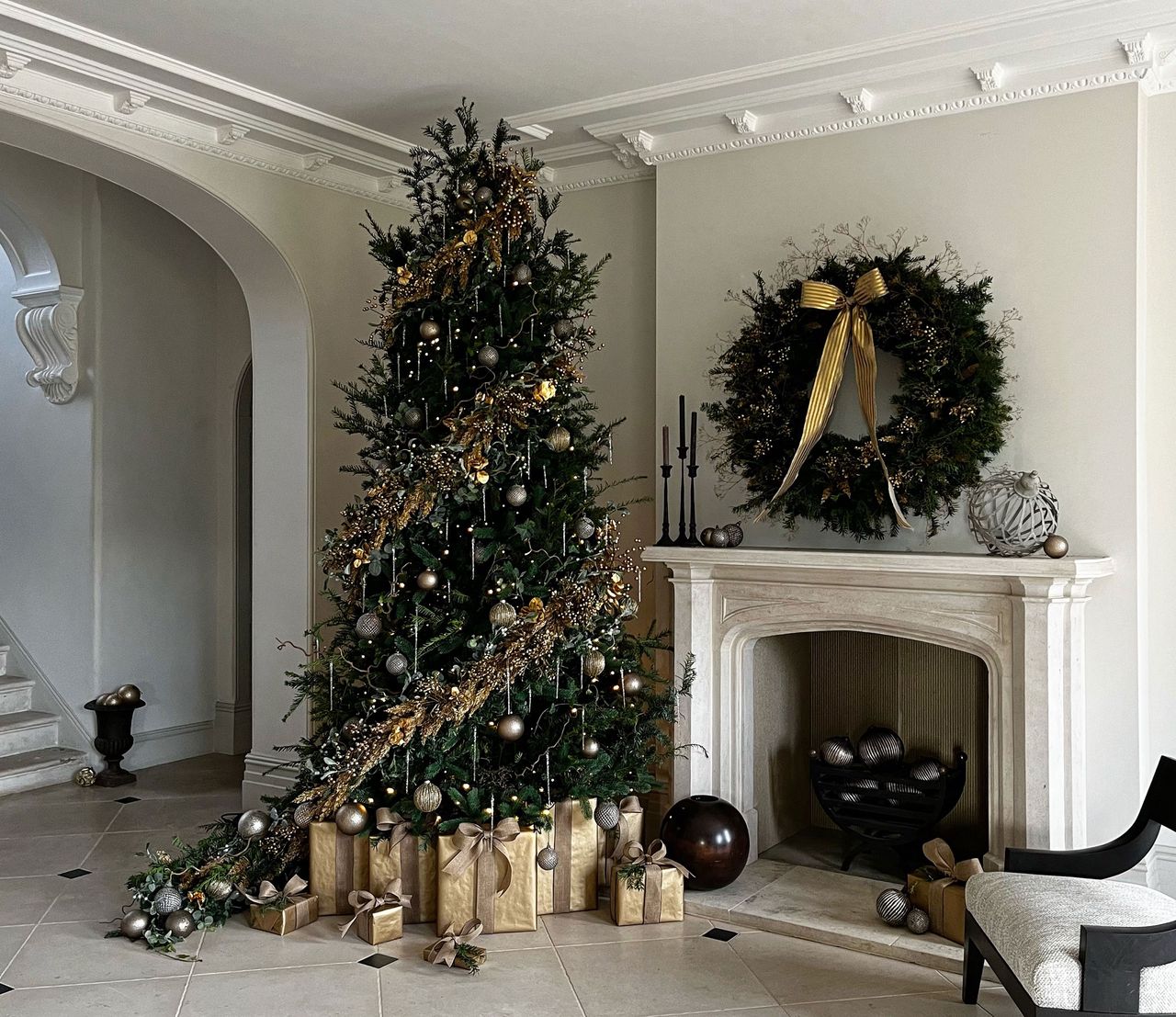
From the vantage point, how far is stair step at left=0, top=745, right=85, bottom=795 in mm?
5438

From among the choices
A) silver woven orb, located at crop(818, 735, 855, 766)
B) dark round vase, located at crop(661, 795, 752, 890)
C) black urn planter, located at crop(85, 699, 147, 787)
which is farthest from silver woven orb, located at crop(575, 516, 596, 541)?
black urn planter, located at crop(85, 699, 147, 787)

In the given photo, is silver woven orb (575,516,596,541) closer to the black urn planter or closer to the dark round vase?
the dark round vase

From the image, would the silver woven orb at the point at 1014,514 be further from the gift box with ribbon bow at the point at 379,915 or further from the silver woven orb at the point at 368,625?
the gift box with ribbon bow at the point at 379,915

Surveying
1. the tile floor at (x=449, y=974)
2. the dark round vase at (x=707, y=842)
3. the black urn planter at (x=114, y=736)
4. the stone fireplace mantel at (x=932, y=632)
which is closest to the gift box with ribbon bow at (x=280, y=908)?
the tile floor at (x=449, y=974)

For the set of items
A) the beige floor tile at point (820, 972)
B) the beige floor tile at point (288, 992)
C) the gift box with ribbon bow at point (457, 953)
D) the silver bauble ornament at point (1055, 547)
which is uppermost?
the silver bauble ornament at point (1055, 547)

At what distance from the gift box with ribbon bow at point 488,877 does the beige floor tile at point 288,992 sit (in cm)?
38

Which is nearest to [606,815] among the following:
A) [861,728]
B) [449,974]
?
[449,974]

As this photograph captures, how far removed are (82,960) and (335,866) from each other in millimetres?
823

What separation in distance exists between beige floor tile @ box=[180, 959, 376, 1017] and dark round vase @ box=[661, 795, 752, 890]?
1.12m

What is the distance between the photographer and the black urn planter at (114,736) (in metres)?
5.60

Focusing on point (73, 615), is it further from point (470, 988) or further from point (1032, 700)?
point (1032, 700)

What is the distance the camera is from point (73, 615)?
587 cm

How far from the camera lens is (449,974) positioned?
3.43 metres

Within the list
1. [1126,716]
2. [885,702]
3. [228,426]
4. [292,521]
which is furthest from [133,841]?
[1126,716]
